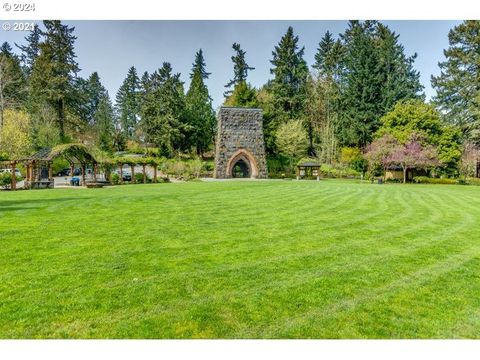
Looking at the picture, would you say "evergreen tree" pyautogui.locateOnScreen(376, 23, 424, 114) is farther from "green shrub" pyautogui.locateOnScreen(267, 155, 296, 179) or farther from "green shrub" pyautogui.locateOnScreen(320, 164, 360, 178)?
"green shrub" pyautogui.locateOnScreen(267, 155, 296, 179)

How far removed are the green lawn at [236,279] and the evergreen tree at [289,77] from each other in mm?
32902

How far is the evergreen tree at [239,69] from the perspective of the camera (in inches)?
1813

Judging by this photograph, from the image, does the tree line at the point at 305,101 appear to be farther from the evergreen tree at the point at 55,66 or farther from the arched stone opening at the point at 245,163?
the arched stone opening at the point at 245,163

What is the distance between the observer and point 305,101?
38469 millimetres

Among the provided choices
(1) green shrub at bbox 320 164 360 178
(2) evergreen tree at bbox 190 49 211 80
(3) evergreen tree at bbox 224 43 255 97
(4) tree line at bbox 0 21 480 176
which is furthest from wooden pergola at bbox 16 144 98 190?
(2) evergreen tree at bbox 190 49 211 80

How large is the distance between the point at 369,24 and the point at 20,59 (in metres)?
48.6

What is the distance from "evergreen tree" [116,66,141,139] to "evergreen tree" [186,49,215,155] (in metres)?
16.7

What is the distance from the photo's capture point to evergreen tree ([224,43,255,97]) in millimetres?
46062

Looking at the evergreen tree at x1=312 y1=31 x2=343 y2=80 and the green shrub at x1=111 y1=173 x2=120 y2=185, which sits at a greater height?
the evergreen tree at x1=312 y1=31 x2=343 y2=80

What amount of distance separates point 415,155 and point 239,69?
2919 centimetres

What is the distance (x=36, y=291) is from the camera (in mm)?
3236

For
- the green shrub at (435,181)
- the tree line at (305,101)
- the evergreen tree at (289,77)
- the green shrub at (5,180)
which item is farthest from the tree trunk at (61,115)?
the green shrub at (435,181)
